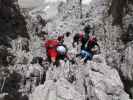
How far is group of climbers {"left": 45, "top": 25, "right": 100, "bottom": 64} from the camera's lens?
14.3 m

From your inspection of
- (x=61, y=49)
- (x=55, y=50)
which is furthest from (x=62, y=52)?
(x=55, y=50)

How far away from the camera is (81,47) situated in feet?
49.3

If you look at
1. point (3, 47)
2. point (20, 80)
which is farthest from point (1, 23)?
point (20, 80)

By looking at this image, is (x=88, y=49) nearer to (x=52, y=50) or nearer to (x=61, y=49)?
(x=61, y=49)

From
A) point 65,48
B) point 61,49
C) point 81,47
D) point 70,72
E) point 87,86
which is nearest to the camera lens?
point 87,86

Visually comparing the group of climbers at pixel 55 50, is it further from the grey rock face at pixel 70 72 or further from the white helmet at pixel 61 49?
the grey rock face at pixel 70 72

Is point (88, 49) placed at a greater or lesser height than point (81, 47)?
lesser

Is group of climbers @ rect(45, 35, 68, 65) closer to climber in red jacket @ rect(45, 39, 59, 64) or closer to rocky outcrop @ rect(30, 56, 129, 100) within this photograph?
climber in red jacket @ rect(45, 39, 59, 64)

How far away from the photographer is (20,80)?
51.2 feet

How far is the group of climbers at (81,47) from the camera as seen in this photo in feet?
47.0

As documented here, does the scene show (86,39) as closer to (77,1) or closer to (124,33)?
(124,33)

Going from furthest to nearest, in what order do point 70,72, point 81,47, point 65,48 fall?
point 81,47, point 65,48, point 70,72

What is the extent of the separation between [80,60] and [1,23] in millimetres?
5781

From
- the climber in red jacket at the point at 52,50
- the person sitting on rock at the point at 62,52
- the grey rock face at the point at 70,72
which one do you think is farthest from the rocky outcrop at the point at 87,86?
the person sitting on rock at the point at 62,52
